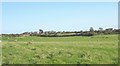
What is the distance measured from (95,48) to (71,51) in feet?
10.9

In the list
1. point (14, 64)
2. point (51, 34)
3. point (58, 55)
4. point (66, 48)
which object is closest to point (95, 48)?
point (66, 48)

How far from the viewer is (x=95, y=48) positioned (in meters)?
30.6

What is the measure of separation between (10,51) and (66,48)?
6.12 metres

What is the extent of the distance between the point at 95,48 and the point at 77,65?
617cm

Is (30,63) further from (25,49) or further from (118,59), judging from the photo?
(118,59)

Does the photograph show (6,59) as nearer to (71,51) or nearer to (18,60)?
(18,60)

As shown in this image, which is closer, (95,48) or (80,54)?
(80,54)

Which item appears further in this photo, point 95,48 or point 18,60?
point 95,48

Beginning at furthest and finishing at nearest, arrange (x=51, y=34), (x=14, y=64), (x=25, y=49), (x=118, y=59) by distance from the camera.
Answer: (x=51, y=34), (x=25, y=49), (x=118, y=59), (x=14, y=64)

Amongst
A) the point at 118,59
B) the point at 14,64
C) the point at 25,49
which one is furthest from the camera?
the point at 25,49

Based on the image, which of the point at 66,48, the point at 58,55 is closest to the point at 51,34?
the point at 66,48

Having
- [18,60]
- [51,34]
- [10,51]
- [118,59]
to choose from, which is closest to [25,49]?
[10,51]

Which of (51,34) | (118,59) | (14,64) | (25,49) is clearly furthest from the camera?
(51,34)

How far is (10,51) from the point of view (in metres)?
28.5
